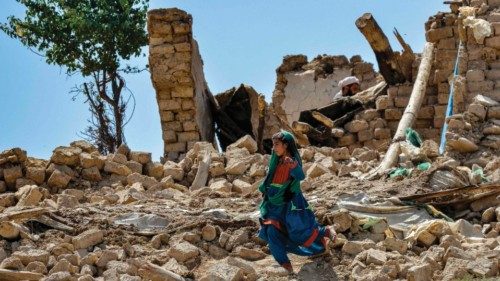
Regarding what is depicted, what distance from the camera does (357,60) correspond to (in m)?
18.0

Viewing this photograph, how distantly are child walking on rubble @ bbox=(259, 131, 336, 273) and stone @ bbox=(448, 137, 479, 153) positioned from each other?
291cm

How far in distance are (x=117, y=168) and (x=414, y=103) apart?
13.2 ft

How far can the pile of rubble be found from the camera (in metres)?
7.41

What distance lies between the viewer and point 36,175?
10789 mm

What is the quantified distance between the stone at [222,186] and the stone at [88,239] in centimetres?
221

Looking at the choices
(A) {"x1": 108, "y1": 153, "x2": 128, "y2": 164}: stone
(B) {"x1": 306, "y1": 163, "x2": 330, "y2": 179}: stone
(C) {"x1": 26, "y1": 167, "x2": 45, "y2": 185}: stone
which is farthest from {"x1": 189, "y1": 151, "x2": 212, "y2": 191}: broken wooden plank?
(C) {"x1": 26, "y1": 167, "x2": 45, "y2": 185}: stone

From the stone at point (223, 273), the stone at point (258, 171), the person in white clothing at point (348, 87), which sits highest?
the person in white clothing at point (348, 87)

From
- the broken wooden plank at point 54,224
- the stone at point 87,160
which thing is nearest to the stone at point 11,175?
the stone at point 87,160

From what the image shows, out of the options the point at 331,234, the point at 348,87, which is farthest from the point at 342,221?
the point at 348,87

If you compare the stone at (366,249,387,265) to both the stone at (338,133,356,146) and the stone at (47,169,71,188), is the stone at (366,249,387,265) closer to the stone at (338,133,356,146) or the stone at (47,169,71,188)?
the stone at (47,169,71,188)

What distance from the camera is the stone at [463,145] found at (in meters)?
10.5

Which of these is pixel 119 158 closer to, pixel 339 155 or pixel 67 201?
pixel 67 201

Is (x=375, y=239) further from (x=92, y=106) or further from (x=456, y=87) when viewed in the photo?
(x=92, y=106)

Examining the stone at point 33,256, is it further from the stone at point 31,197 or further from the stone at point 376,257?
the stone at point 376,257
